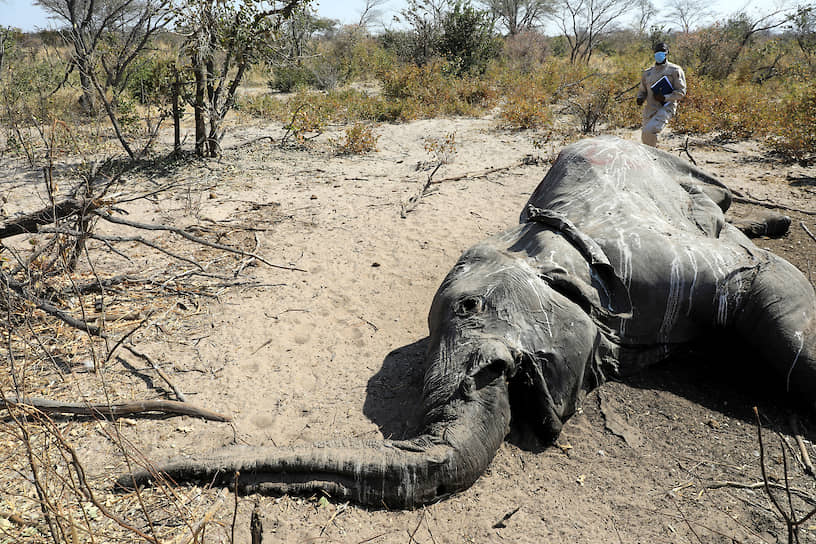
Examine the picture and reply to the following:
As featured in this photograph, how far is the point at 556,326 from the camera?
2.56 meters

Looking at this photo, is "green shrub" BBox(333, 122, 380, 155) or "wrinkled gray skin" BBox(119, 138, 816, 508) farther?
"green shrub" BBox(333, 122, 380, 155)

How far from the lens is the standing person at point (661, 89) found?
6.56 metres

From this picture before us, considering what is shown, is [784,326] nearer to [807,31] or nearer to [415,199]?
[415,199]

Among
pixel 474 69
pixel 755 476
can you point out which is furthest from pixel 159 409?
pixel 474 69

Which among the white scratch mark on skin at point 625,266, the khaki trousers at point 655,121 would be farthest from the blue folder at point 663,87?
the white scratch mark on skin at point 625,266

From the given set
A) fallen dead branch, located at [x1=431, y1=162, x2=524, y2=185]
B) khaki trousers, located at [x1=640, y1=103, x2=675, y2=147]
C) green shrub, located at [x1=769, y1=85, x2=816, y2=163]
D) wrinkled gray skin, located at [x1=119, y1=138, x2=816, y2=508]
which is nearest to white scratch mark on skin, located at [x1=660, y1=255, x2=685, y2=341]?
wrinkled gray skin, located at [x1=119, y1=138, x2=816, y2=508]

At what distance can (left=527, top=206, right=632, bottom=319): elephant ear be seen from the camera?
2742mm

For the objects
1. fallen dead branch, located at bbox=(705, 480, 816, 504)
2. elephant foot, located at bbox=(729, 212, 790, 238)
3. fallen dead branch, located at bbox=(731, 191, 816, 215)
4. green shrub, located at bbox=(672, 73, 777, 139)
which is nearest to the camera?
fallen dead branch, located at bbox=(705, 480, 816, 504)

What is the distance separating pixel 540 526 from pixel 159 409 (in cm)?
196

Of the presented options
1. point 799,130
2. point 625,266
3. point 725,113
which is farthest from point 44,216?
point 725,113

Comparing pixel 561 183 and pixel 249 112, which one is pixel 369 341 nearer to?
pixel 561 183

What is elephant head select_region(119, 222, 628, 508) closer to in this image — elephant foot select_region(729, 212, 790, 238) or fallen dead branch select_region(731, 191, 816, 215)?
elephant foot select_region(729, 212, 790, 238)

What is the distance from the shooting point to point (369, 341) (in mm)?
3623

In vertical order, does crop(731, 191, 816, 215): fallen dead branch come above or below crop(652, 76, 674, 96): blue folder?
below
